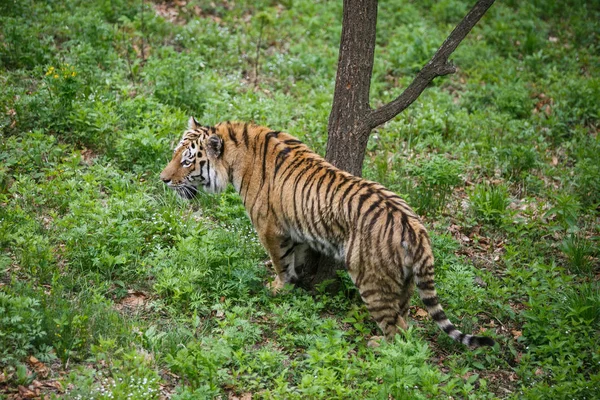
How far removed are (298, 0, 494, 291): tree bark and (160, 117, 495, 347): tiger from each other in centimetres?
37

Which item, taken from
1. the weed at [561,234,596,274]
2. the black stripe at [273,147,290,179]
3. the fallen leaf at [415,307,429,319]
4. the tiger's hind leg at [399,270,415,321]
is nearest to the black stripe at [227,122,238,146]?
the black stripe at [273,147,290,179]

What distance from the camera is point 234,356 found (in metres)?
5.19

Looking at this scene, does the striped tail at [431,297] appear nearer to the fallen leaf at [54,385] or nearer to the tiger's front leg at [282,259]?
the tiger's front leg at [282,259]

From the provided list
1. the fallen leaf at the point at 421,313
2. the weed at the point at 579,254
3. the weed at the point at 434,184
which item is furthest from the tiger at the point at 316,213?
the weed at the point at 579,254

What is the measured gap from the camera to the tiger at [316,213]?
5.40 meters

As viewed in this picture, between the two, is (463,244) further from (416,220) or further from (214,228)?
(214,228)

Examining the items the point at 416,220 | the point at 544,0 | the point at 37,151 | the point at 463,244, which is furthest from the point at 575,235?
the point at 544,0

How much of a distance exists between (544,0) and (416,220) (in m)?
9.77

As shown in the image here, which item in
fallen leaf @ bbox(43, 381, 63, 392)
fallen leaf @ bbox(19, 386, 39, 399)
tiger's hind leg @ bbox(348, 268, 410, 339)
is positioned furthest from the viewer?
tiger's hind leg @ bbox(348, 268, 410, 339)

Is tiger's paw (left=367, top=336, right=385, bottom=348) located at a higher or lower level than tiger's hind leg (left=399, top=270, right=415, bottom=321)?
lower

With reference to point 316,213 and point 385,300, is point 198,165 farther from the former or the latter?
point 385,300

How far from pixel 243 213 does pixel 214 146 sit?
111 cm

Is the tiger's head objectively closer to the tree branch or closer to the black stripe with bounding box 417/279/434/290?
the tree branch

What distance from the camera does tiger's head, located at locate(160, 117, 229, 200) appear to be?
21.7 feet
